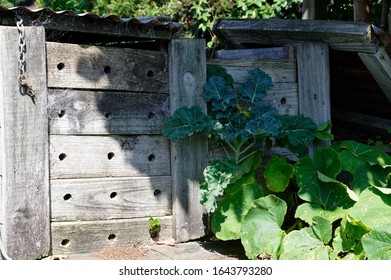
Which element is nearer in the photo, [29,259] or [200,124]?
[29,259]

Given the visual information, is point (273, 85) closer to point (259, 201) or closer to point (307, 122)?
point (307, 122)

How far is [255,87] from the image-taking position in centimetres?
563

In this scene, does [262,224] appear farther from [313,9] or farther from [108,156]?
[313,9]

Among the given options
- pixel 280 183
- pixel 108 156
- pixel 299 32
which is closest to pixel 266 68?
pixel 299 32

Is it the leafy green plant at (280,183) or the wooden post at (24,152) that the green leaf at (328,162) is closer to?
the leafy green plant at (280,183)

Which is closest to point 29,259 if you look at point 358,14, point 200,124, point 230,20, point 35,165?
point 35,165

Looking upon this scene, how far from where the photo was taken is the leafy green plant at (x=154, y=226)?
549cm

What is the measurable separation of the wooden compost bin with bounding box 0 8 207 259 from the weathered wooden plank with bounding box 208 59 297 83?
0.29 metres

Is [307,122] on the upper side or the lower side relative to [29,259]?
upper

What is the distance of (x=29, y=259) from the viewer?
16.1 feet

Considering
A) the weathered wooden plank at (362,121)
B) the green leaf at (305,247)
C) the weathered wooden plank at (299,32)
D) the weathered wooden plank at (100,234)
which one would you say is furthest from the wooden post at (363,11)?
the weathered wooden plank at (100,234)

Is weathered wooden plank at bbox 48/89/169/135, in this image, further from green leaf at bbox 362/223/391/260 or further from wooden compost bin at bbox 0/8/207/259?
green leaf at bbox 362/223/391/260

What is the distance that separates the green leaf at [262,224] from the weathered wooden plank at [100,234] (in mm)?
853

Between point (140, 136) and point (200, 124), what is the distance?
51cm
